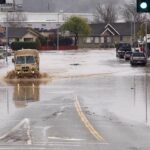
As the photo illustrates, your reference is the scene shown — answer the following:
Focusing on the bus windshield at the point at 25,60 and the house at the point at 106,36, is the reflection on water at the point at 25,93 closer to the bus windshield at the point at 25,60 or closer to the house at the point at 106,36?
the bus windshield at the point at 25,60

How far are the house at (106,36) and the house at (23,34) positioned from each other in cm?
1355

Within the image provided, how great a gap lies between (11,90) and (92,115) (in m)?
15.9

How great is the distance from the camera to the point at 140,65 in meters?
72.5

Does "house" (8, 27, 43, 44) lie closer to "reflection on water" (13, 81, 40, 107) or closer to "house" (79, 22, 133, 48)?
"house" (79, 22, 133, 48)

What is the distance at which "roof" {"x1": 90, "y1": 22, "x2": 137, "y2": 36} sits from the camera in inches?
6516

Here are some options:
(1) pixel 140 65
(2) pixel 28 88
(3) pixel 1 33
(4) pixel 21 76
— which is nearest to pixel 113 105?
(2) pixel 28 88

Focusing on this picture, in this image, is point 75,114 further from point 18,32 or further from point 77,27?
point 18,32

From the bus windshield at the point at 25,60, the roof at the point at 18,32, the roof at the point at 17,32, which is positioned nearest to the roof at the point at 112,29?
the roof at the point at 18,32

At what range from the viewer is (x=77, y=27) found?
154m

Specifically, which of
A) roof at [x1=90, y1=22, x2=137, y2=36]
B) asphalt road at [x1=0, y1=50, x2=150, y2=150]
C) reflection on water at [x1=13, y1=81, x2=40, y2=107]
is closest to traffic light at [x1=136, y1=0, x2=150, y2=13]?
asphalt road at [x1=0, y1=50, x2=150, y2=150]

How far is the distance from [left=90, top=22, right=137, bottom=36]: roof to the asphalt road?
379 ft

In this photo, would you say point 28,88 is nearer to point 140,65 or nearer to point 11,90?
point 11,90

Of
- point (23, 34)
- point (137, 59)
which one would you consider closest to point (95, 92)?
point (137, 59)

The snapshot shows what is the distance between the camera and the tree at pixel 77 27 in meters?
154
